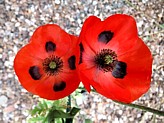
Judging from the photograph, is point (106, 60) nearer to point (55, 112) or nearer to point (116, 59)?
point (116, 59)

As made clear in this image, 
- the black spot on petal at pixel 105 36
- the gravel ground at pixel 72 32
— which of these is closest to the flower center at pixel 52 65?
the black spot on petal at pixel 105 36

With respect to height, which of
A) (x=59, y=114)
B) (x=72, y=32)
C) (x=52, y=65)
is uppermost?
(x=72, y=32)

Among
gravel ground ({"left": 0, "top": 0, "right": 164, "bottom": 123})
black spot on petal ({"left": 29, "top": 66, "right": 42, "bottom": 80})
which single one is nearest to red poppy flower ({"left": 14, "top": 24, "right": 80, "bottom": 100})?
black spot on petal ({"left": 29, "top": 66, "right": 42, "bottom": 80})

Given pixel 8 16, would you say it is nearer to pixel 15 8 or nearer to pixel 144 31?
pixel 15 8

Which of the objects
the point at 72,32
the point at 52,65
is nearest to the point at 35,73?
the point at 52,65

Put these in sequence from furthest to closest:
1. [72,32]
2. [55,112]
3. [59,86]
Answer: [72,32] < [55,112] < [59,86]

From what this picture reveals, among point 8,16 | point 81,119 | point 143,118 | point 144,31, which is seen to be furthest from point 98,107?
point 8,16

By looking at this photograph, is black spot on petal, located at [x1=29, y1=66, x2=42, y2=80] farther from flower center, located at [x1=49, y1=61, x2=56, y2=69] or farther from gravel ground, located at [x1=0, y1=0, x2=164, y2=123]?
gravel ground, located at [x1=0, y1=0, x2=164, y2=123]
